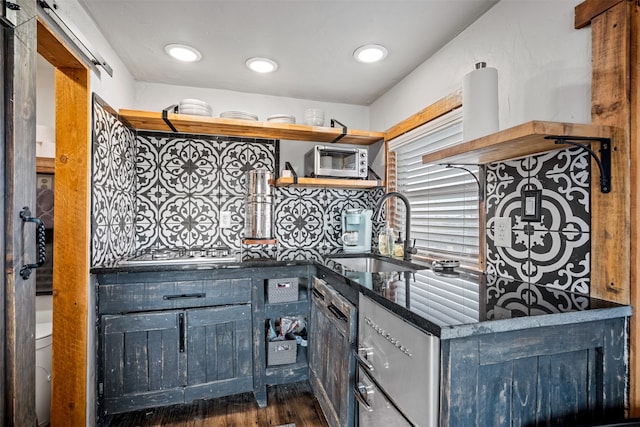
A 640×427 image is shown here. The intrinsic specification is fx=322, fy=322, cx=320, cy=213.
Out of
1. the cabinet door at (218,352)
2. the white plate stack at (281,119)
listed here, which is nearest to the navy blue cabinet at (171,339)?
the cabinet door at (218,352)

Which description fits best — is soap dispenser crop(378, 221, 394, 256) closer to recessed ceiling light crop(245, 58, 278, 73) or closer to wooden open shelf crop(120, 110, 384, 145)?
wooden open shelf crop(120, 110, 384, 145)

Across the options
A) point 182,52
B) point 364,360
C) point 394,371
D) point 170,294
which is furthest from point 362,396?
point 182,52

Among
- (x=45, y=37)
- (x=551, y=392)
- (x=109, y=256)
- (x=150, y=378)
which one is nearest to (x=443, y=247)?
(x=551, y=392)

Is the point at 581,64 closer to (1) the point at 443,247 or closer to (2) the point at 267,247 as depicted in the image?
(1) the point at 443,247

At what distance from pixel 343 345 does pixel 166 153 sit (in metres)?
1.98

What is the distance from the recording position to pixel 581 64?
46.8 inches

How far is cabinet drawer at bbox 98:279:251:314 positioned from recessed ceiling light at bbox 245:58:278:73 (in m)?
1.45

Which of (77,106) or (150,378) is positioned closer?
(77,106)

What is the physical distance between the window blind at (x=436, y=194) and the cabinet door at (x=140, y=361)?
167 centimetres

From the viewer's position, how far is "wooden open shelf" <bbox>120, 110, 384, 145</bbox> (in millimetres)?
2203

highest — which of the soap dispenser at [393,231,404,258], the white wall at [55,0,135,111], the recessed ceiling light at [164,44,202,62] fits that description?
the recessed ceiling light at [164,44,202,62]

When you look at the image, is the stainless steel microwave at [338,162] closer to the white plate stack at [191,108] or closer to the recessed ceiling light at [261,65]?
the recessed ceiling light at [261,65]

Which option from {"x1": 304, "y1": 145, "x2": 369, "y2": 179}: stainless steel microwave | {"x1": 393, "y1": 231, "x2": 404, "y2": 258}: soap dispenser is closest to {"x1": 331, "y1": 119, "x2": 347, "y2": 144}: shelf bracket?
{"x1": 304, "y1": 145, "x2": 369, "y2": 179}: stainless steel microwave

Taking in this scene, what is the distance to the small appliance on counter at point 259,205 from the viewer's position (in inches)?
97.9
